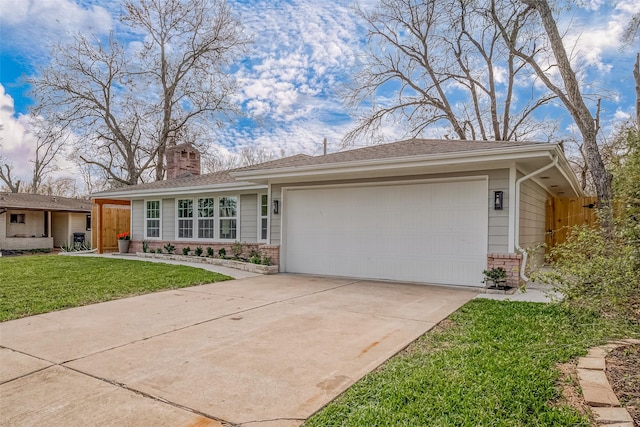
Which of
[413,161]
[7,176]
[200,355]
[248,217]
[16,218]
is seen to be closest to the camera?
[200,355]

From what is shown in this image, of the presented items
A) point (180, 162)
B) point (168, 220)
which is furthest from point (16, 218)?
point (168, 220)

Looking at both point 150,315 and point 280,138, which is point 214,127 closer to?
point 280,138

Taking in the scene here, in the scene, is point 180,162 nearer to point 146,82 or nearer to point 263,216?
point 146,82

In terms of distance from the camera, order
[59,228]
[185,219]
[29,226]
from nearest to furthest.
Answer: [185,219] → [29,226] → [59,228]

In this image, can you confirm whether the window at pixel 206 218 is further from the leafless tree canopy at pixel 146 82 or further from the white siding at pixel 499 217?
the leafless tree canopy at pixel 146 82

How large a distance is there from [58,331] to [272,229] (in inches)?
231

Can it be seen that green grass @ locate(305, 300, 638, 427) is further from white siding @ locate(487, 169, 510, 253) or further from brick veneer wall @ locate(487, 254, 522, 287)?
white siding @ locate(487, 169, 510, 253)

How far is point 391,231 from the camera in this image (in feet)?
27.9

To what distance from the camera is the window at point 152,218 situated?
563 inches

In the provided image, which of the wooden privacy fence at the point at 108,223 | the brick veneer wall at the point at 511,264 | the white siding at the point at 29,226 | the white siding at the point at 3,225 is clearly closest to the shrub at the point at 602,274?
the brick veneer wall at the point at 511,264

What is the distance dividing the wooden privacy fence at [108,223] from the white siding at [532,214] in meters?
14.8

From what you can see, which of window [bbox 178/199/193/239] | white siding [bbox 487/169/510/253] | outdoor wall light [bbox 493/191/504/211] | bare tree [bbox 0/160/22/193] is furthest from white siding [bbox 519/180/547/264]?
bare tree [bbox 0/160/22/193]

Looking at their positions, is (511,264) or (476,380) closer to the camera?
(476,380)

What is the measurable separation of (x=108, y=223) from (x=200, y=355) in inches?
583
